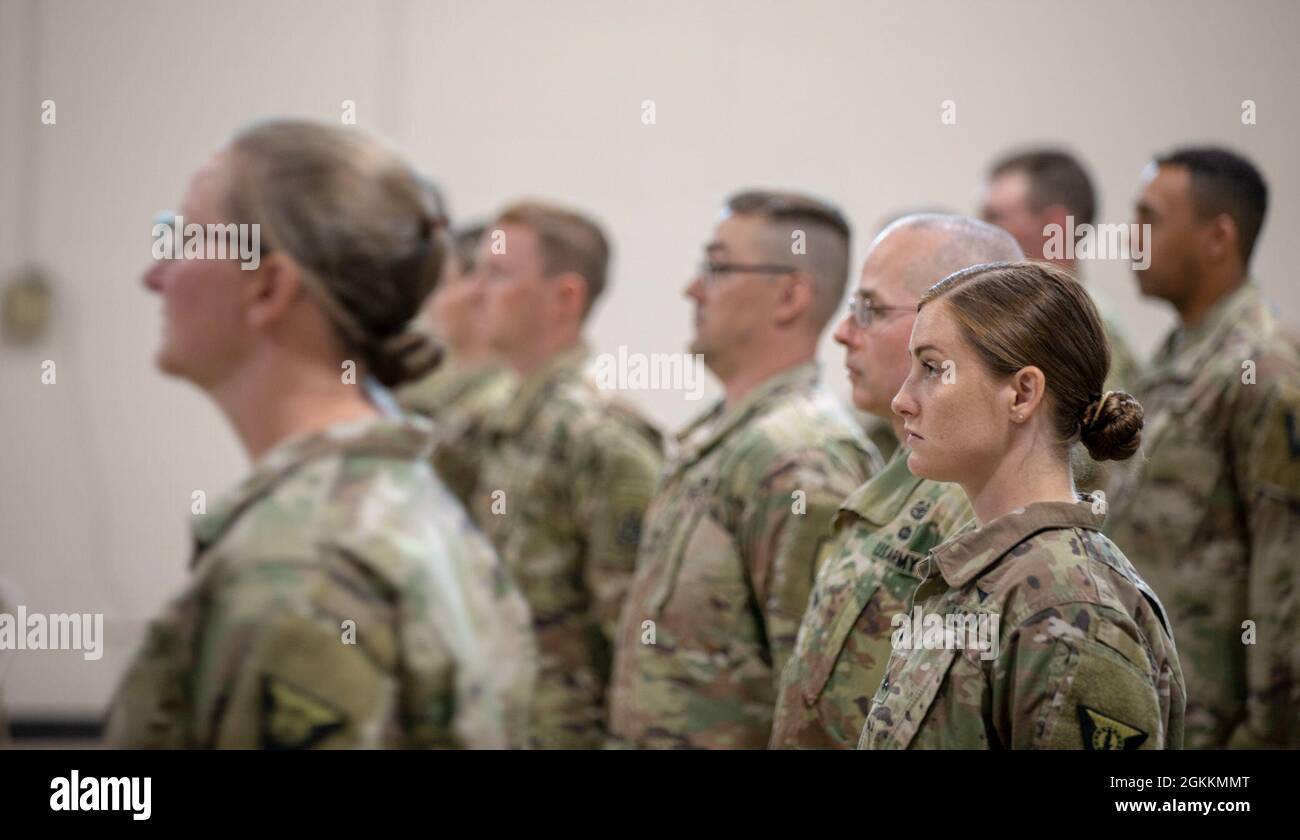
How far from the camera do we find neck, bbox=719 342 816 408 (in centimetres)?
279

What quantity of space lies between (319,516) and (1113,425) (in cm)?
85

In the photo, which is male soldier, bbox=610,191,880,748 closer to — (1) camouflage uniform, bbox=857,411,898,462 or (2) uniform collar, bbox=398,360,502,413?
(1) camouflage uniform, bbox=857,411,898,462

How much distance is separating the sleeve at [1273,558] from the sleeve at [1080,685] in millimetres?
1527

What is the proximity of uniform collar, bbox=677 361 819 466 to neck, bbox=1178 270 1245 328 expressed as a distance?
952 millimetres

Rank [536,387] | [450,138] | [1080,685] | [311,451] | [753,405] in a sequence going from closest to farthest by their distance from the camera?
[311,451]
[1080,685]
[753,405]
[536,387]
[450,138]

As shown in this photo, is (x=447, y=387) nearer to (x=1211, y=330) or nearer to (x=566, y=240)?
(x=566, y=240)

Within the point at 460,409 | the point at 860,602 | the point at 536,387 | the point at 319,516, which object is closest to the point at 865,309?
the point at 860,602

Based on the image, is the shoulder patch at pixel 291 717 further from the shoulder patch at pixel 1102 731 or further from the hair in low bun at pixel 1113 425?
the hair in low bun at pixel 1113 425

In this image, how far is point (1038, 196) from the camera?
159 inches

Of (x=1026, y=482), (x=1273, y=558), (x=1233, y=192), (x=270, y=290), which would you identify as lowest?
(x=1273, y=558)

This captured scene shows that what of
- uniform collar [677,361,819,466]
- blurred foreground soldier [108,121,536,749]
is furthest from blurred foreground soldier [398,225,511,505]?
blurred foreground soldier [108,121,536,749]

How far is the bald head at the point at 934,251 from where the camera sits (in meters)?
1.96
